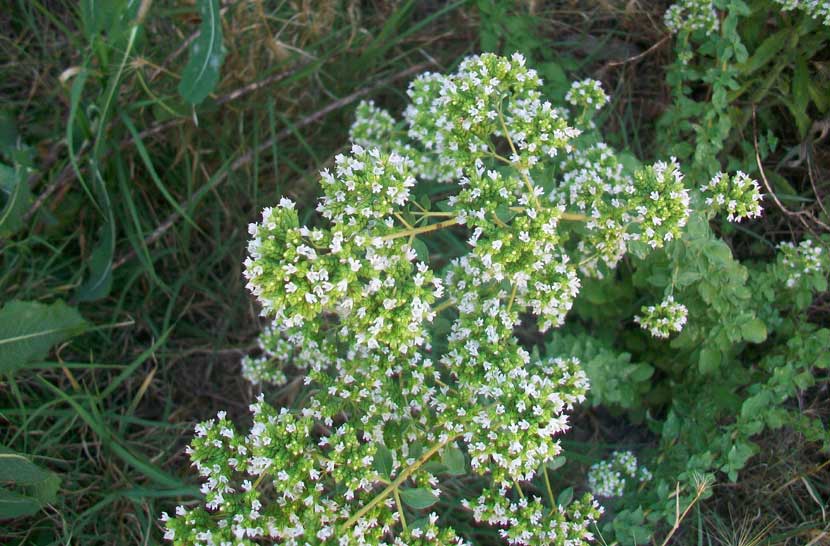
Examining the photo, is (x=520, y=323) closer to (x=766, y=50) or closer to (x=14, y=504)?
(x=766, y=50)

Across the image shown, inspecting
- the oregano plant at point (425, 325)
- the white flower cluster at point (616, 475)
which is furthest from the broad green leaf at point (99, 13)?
the white flower cluster at point (616, 475)

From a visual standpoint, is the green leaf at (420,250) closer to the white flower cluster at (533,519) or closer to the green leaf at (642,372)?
the white flower cluster at (533,519)

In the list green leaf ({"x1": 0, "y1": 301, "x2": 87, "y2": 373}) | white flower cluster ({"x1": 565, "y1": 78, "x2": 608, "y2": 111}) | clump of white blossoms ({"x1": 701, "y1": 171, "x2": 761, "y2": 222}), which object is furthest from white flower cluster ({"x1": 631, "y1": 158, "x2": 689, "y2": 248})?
green leaf ({"x1": 0, "y1": 301, "x2": 87, "y2": 373})

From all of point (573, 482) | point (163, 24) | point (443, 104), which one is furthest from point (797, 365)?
point (163, 24)

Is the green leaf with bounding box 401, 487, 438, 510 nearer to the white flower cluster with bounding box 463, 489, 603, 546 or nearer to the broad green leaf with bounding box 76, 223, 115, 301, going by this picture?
the white flower cluster with bounding box 463, 489, 603, 546

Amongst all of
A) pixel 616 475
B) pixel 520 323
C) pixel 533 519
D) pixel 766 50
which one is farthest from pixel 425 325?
pixel 766 50

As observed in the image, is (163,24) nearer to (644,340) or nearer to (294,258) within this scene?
(294,258)
